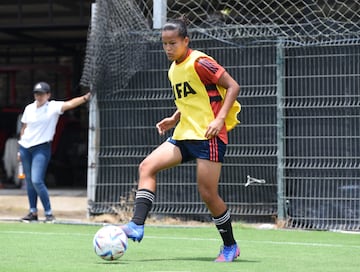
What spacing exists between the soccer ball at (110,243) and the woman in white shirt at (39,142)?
5.45 meters

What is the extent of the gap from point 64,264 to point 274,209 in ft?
17.7

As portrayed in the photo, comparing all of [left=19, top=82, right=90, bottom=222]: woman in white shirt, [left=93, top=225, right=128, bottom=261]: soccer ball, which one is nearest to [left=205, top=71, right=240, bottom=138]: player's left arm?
[left=93, top=225, right=128, bottom=261]: soccer ball

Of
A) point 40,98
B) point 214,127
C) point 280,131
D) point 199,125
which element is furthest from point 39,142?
point 214,127

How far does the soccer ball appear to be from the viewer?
6.64 metres

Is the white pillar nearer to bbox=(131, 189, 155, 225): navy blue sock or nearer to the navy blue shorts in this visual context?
the navy blue shorts

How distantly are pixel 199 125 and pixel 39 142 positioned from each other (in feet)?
17.9

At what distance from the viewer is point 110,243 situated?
21.8 feet

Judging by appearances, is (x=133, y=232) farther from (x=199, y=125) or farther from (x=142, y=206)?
(x=199, y=125)

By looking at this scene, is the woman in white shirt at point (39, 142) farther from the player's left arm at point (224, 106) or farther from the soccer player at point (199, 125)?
the player's left arm at point (224, 106)

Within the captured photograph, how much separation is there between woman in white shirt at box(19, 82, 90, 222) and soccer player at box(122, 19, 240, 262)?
5153 millimetres

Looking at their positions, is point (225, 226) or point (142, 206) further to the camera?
point (225, 226)

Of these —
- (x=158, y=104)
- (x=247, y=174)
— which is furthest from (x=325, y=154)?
(x=158, y=104)

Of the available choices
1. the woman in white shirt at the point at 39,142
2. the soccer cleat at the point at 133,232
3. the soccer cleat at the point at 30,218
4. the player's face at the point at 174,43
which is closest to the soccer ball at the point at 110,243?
the soccer cleat at the point at 133,232

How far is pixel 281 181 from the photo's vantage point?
11.5 meters
